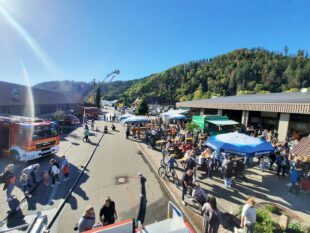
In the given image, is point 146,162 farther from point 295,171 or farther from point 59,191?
point 295,171

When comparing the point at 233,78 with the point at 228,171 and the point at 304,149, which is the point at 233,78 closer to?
the point at 304,149

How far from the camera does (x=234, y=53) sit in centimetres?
16450

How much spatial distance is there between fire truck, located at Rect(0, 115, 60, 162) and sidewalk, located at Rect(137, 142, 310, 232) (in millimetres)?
7127

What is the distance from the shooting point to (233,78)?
11094 cm

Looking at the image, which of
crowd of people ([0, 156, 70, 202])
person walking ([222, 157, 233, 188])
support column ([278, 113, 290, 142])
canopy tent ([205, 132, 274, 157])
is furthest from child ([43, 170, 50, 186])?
support column ([278, 113, 290, 142])

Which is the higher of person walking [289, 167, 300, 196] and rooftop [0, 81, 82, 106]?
rooftop [0, 81, 82, 106]

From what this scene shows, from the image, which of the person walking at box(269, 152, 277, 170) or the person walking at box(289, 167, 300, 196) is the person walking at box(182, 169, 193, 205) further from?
the person walking at box(269, 152, 277, 170)

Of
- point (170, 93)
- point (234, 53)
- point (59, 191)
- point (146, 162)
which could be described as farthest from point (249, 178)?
point (234, 53)

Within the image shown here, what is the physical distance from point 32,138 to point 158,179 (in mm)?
7623

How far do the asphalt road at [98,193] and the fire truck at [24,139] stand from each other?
4.33 feet

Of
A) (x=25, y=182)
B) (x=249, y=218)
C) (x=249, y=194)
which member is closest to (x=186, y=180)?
(x=249, y=218)

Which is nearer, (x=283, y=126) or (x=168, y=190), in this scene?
(x=168, y=190)

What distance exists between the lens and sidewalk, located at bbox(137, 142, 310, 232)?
6.82 m

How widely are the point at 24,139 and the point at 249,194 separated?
12144 mm
